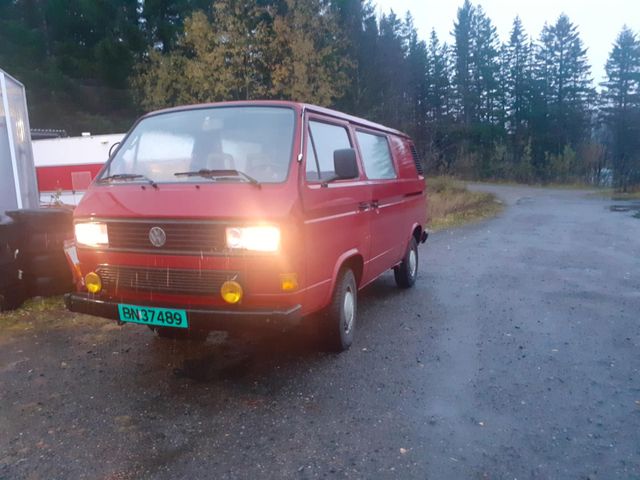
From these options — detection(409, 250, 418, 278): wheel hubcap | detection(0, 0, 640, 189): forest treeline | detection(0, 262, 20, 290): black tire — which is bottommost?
detection(409, 250, 418, 278): wheel hubcap

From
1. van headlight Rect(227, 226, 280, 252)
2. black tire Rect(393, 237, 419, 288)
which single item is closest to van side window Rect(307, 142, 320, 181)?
van headlight Rect(227, 226, 280, 252)

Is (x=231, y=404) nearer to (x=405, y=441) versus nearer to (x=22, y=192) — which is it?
(x=405, y=441)

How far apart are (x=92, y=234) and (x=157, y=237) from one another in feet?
2.20

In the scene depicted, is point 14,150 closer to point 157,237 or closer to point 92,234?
point 92,234

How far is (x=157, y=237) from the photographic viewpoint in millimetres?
3992

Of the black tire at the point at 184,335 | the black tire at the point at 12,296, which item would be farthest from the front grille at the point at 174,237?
the black tire at the point at 12,296

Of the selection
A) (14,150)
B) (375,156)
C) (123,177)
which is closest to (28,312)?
(123,177)

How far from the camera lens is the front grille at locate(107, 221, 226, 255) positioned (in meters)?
3.85

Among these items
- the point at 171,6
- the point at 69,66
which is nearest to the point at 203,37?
the point at 171,6

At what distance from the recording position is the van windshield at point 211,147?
4.23 metres

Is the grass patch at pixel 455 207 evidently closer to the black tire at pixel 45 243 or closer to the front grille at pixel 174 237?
the black tire at pixel 45 243

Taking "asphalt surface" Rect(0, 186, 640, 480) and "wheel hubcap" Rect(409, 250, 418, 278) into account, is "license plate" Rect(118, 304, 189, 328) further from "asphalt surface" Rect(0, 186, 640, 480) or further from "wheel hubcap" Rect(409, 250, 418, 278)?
"wheel hubcap" Rect(409, 250, 418, 278)

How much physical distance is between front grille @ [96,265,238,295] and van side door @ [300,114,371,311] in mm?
684

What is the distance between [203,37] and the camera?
24016 millimetres
